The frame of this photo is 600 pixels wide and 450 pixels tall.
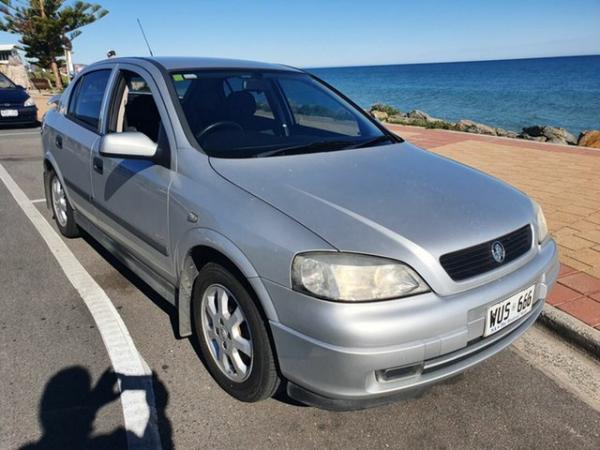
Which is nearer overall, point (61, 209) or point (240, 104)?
point (240, 104)

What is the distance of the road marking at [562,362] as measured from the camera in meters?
2.68

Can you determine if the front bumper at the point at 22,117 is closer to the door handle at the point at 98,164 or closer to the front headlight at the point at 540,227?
the door handle at the point at 98,164

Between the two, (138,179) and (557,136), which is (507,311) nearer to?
(138,179)

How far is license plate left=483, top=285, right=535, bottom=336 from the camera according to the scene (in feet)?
7.14

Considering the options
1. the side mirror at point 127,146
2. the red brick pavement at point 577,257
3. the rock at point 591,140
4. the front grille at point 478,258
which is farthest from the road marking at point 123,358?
the rock at point 591,140

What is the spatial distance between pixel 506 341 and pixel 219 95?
2.19 meters

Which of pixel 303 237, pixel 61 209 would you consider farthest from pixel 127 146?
pixel 61 209

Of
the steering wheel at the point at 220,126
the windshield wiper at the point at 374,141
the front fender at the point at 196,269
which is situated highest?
the steering wheel at the point at 220,126

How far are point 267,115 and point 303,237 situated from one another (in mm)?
1587

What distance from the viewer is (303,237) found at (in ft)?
6.68

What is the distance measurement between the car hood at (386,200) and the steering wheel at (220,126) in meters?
0.31

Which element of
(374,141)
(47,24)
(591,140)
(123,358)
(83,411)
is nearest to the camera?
(83,411)

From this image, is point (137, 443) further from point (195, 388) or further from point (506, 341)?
point (506, 341)

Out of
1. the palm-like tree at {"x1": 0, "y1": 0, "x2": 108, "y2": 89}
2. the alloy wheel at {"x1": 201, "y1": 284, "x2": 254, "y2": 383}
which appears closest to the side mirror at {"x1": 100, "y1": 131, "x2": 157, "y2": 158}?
the alloy wheel at {"x1": 201, "y1": 284, "x2": 254, "y2": 383}
